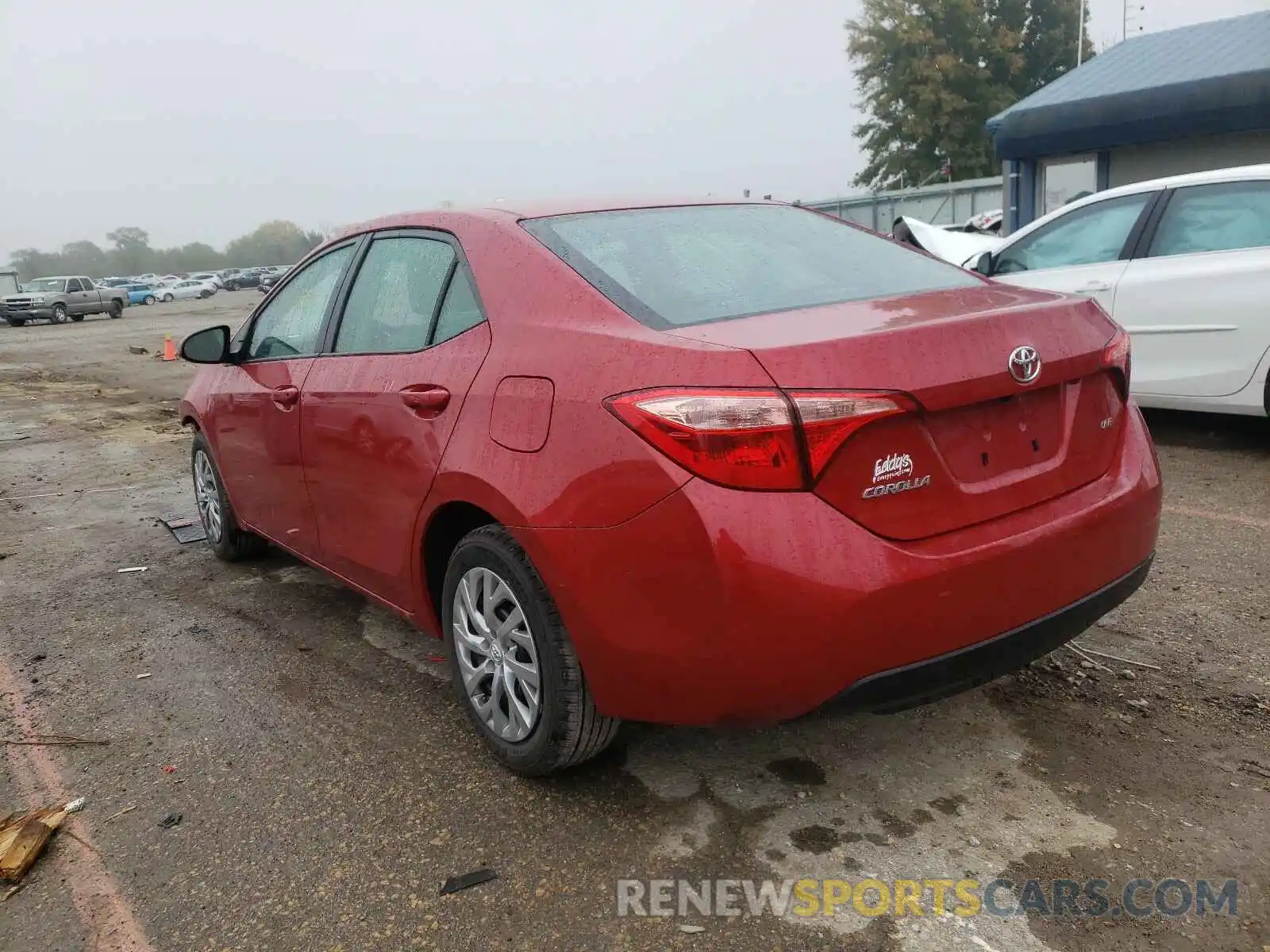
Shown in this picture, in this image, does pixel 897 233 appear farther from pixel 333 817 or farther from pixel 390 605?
pixel 333 817

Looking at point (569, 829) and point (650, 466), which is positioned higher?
point (650, 466)

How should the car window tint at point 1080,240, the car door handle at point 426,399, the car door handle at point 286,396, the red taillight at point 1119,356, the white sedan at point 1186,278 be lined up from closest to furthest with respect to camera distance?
the red taillight at point 1119,356, the car door handle at point 426,399, the car door handle at point 286,396, the white sedan at point 1186,278, the car window tint at point 1080,240

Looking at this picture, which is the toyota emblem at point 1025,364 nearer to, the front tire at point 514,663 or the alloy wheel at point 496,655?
the front tire at point 514,663

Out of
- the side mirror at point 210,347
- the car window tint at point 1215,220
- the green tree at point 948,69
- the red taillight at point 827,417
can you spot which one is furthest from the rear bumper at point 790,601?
the green tree at point 948,69

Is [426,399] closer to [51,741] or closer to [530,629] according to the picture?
[530,629]

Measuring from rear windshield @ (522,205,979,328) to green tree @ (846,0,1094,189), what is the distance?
43.4m

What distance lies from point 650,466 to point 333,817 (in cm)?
135

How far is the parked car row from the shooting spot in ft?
18.2

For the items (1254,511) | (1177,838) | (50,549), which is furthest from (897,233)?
(1177,838)

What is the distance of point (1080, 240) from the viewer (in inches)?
258

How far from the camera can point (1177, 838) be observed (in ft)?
7.67

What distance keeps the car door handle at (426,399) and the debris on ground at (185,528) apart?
2.89 metres

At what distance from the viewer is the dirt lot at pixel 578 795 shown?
2234 mm

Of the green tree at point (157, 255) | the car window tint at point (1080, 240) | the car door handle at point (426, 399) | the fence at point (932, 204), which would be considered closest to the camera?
the car door handle at point (426, 399)
